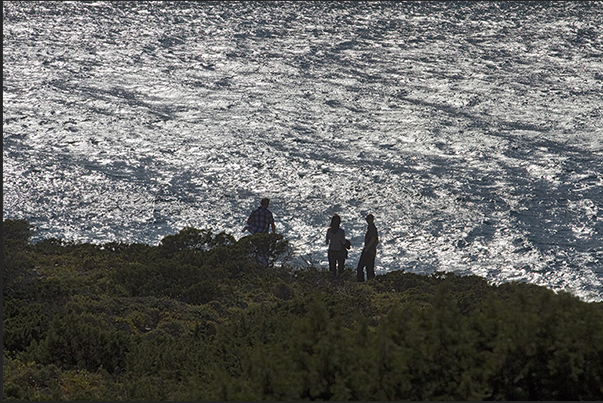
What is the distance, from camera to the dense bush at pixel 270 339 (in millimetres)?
5203

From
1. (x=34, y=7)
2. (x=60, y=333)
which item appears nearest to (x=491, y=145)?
(x=60, y=333)

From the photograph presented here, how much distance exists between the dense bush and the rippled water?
32.1 ft

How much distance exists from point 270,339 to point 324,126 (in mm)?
25888

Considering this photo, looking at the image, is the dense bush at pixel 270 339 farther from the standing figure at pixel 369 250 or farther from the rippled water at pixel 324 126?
the rippled water at pixel 324 126

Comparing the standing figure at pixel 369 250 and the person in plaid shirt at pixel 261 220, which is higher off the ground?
the person in plaid shirt at pixel 261 220

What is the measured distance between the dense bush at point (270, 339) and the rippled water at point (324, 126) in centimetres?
979

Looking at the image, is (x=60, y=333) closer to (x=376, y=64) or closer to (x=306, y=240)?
(x=306, y=240)

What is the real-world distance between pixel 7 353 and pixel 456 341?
198 inches

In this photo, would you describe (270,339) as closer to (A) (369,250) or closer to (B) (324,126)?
(A) (369,250)

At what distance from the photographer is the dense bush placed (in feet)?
17.1

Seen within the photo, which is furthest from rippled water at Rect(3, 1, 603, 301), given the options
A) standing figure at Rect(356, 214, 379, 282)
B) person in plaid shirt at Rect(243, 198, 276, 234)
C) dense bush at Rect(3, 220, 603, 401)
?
dense bush at Rect(3, 220, 603, 401)

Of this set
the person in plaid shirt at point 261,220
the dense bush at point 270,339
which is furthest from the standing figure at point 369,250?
the person in plaid shirt at point 261,220

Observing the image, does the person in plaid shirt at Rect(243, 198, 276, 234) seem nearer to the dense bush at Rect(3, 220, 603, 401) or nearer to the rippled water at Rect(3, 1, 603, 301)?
the dense bush at Rect(3, 220, 603, 401)

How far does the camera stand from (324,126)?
1305 inches
